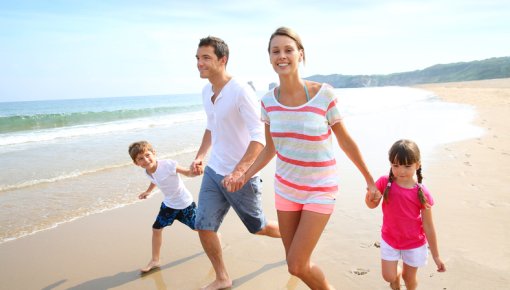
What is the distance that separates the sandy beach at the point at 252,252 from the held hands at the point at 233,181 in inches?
47.7

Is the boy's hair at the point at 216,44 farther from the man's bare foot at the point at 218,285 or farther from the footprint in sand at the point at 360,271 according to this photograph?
the footprint in sand at the point at 360,271

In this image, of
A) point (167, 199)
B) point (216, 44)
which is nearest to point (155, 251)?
point (167, 199)

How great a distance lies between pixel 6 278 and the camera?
3914 mm

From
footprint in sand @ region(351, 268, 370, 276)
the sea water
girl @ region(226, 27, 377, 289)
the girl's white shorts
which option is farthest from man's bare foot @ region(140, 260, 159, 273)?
the girl's white shorts

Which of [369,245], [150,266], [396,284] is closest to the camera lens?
[396,284]

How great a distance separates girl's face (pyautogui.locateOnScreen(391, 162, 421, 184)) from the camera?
287cm

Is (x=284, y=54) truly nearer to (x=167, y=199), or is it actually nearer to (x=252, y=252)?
(x=167, y=199)

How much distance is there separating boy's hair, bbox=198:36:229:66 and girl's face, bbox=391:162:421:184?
1.74 meters

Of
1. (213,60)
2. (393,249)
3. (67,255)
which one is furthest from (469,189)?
(67,255)

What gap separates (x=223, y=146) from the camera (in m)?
3.36

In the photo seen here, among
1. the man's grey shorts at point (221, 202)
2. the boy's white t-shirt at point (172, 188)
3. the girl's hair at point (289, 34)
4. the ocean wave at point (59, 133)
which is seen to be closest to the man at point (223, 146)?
the man's grey shorts at point (221, 202)

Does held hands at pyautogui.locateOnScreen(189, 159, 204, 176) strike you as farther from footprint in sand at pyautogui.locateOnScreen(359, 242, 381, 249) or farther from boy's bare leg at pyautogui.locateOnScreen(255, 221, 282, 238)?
footprint in sand at pyautogui.locateOnScreen(359, 242, 381, 249)

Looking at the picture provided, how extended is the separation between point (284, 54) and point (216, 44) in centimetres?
101

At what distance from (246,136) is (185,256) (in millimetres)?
1707
